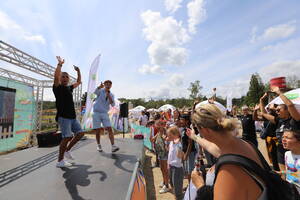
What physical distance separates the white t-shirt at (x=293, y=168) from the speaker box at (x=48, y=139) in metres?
5.73

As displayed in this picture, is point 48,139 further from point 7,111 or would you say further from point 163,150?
point 163,150

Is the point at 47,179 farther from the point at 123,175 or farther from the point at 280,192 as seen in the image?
the point at 280,192

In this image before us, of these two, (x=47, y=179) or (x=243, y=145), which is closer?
(x=243, y=145)

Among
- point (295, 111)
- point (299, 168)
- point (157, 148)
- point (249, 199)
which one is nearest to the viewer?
point (249, 199)

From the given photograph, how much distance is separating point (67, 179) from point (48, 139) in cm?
344

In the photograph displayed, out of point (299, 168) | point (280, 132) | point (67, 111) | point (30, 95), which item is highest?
point (30, 95)

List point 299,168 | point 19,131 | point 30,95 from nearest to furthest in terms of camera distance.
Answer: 1. point 299,168
2. point 19,131
3. point 30,95

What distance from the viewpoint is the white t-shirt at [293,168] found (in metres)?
1.75

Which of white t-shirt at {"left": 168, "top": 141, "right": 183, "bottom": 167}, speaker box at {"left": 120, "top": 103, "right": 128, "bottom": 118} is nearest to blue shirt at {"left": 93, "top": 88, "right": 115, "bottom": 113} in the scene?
white t-shirt at {"left": 168, "top": 141, "right": 183, "bottom": 167}

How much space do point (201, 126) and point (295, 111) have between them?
2.05 m

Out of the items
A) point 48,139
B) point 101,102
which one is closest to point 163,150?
point 101,102

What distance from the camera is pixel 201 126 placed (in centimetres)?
95

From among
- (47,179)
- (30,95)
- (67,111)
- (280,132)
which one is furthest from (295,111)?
(30,95)

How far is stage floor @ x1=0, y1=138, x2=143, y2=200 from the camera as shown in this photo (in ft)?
5.74
